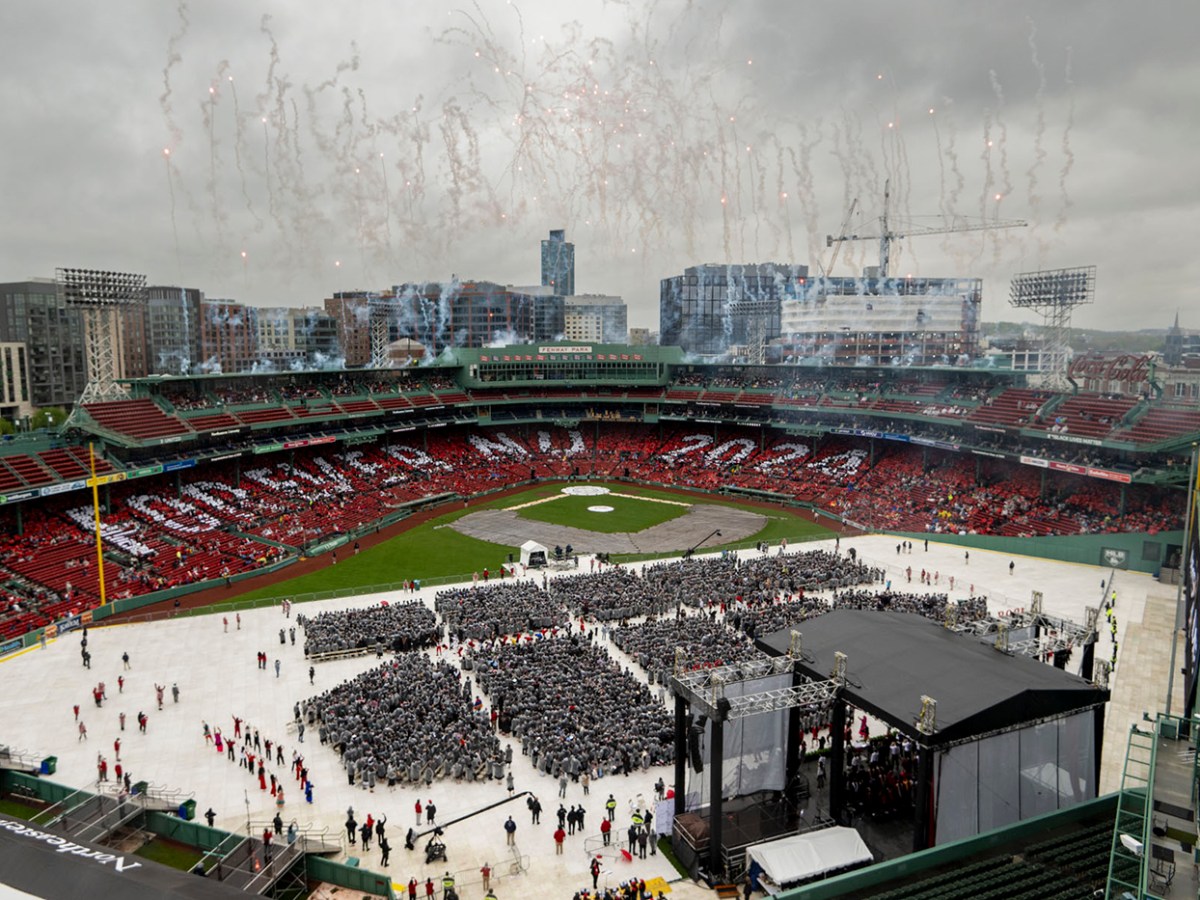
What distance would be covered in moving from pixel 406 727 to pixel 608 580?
17.6m

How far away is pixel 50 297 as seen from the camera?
110812 mm

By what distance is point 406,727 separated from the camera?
83.8ft

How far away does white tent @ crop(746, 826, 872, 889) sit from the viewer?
18.3 m

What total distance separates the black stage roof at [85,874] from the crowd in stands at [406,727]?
641cm

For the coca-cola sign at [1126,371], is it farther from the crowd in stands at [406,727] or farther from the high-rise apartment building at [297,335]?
the high-rise apartment building at [297,335]

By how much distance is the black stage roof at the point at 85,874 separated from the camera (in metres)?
16.4

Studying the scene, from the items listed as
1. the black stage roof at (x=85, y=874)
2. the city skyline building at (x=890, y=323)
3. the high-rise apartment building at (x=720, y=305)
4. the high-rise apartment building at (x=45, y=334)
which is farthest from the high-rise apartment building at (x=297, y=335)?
the black stage roof at (x=85, y=874)

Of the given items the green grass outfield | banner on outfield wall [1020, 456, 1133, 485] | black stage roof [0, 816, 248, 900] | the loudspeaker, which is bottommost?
the green grass outfield

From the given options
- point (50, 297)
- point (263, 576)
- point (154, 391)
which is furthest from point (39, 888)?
point (50, 297)

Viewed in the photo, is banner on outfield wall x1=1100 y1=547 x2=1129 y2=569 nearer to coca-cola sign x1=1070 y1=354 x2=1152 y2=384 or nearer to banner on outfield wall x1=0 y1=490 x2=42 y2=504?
coca-cola sign x1=1070 y1=354 x2=1152 y2=384

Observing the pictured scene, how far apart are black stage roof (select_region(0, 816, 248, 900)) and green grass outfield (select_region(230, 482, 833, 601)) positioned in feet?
76.6

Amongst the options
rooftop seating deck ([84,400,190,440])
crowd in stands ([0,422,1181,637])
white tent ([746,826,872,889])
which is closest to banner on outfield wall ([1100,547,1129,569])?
crowd in stands ([0,422,1181,637])

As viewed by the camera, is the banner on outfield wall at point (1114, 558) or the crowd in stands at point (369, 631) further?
the banner on outfield wall at point (1114, 558)

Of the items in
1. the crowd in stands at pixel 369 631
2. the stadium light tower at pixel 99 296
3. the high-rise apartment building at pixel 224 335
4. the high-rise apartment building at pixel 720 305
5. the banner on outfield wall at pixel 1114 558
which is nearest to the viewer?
the crowd in stands at pixel 369 631
